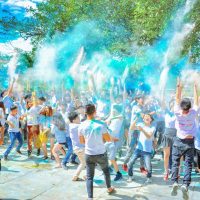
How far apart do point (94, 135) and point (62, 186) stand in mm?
1651

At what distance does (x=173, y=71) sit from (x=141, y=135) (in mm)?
13788

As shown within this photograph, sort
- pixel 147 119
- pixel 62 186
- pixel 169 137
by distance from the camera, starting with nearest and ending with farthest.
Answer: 1. pixel 62 186
2. pixel 147 119
3. pixel 169 137

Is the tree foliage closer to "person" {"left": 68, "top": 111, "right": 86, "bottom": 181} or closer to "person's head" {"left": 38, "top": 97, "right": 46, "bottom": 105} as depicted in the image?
"person's head" {"left": 38, "top": 97, "right": 46, "bottom": 105}

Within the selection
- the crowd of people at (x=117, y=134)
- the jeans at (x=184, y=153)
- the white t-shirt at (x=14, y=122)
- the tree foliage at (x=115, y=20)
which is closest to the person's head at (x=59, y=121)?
the crowd of people at (x=117, y=134)

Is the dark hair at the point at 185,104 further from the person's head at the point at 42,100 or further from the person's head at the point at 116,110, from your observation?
the person's head at the point at 42,100

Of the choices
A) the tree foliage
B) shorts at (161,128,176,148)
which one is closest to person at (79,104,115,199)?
shorts at (161,128,176,148)

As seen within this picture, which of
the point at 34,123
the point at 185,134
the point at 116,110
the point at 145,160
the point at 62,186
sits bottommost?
the point at 62,186

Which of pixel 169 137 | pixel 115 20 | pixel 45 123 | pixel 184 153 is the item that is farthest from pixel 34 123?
pixel 115 20

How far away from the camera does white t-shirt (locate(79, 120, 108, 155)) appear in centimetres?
618

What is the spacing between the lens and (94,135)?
6.19 metres

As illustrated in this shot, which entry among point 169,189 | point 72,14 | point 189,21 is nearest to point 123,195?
point 169,189

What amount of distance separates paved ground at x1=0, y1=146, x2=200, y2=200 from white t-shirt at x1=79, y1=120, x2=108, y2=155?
1.00 metres

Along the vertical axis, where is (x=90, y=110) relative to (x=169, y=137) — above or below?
above

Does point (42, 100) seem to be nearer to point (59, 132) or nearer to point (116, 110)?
point (59, 132)
